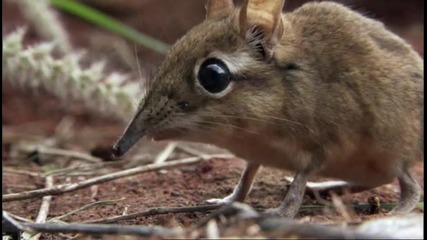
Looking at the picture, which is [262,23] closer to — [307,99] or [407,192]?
[307,99]

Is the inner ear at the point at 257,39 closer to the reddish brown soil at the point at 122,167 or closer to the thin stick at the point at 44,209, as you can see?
the reddish brown soil at the point at 122,167

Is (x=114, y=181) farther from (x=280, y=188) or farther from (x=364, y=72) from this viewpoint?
(x=364, y=72)

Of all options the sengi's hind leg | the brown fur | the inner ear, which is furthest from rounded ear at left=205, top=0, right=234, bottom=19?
the sengi's hind leg

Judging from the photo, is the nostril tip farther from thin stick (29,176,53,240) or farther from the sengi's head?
thin stick (29,176,53,240)

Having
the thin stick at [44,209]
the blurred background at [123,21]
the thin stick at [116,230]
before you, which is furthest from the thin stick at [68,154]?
the thin stick at [116,230]

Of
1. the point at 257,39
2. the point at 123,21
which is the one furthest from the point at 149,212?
the point at 123,21

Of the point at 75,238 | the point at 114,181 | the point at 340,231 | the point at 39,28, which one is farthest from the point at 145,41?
the point at 340,231
